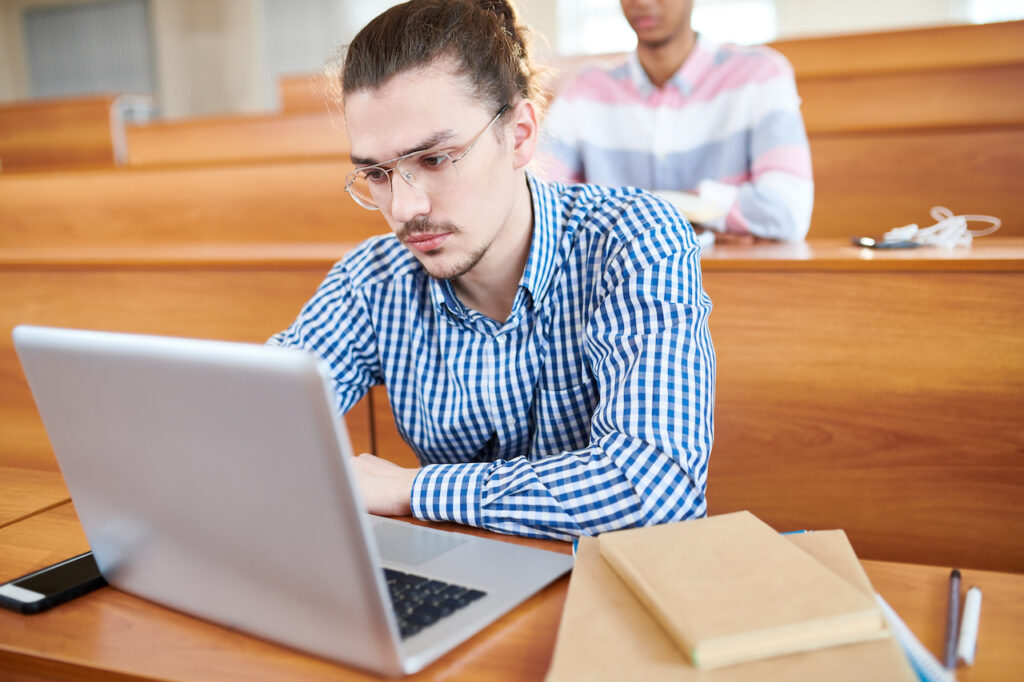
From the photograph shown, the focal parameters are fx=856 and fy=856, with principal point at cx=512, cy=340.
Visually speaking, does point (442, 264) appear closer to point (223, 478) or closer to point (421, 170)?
point (421, 170)

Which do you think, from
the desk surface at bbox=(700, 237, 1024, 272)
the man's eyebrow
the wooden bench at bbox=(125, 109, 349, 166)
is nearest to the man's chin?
the man's eyebrow

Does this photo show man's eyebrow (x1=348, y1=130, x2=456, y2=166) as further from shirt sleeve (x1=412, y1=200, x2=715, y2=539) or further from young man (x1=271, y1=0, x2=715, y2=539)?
shirt sleeve (x1=412, y1=200, x2=715, y2=539)

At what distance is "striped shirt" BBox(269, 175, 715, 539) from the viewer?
752 millimetres

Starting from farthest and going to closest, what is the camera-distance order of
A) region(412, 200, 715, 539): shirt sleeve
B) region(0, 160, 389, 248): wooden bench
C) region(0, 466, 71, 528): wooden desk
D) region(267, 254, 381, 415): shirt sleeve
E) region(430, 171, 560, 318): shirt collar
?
region(0, 160, 389, 248): wooden bench → region(267, 254, 381, 415): shirt sleeve → region(430, 171, 560, 318): shirt collar → region(0, 466, 71, 528): wooden desk → region(412, 200, 715, 539): shirt sleeve

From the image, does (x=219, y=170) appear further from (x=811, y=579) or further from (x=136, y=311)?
(x=811, y=579)

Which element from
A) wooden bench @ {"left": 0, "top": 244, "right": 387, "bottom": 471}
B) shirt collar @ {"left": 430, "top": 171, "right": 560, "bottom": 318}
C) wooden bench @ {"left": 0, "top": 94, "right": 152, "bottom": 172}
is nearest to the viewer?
shirt collar @ {"left": 430, "top": 171, "right": 560, "bottom": 318}

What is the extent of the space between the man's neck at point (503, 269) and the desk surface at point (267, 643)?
18.3 inches

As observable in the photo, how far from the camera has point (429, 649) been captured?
21.0 inches

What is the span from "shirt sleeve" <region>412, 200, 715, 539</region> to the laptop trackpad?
40 millimetres

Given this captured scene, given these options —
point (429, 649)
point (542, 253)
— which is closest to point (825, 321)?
point (542, 253)

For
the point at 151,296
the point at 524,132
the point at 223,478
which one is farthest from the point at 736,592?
the point at 151,296

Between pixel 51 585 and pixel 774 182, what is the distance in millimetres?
1402

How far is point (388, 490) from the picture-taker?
80cm

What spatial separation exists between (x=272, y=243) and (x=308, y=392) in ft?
5.49
